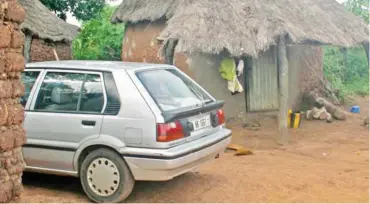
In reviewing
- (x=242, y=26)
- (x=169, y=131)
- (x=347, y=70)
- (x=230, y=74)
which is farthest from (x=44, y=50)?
(x=347, y=70)

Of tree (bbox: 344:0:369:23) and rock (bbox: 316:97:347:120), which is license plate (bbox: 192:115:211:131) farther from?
tree (bbox: 344:0:369:23)

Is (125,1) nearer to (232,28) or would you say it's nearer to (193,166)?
(232,28)

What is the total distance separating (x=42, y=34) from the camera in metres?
10.8

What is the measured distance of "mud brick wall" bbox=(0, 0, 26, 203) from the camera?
342cm

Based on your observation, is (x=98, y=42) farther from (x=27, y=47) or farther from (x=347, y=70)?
(x=347, y=70)

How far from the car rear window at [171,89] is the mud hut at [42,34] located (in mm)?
5876

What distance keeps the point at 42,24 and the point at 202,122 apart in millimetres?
7121

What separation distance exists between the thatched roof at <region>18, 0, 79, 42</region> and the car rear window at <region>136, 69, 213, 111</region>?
5876 mm

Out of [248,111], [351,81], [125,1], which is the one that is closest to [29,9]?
[125,1]

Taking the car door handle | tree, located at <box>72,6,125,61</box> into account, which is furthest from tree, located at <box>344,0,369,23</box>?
the car door handle

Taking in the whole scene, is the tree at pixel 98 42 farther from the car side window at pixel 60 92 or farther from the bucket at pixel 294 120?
the car side window at pixel 60 92

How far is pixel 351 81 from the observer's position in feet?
66.7

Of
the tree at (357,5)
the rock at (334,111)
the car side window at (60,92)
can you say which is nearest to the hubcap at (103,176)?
the car side window at (60,92)

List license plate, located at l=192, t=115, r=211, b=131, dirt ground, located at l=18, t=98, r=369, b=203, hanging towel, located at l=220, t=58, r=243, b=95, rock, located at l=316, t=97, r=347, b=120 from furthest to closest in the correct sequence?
rock, located at l=316, t=97, r=347, b=120 < hanging towel, located at l=220, t=58, r=243, b=95 < dirt ground, located at l=18, t=98, r=369, b=203 < license plate, located at l=192, t=115, r=211, b=131
